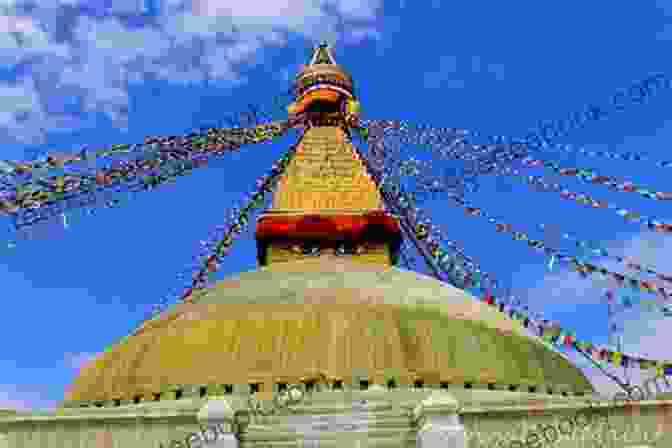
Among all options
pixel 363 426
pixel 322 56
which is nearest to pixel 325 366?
pixel 363 426

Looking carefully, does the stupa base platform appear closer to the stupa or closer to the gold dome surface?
the stupa

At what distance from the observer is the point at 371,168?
71.2 feet

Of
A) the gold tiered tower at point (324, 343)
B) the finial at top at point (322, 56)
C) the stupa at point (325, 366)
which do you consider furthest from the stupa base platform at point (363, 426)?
→ the finial at top at point (322, 56)

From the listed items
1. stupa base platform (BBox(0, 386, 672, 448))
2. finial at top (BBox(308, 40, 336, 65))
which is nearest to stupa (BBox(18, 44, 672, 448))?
stupa base platform (BBox(0, 386, 672, 448))

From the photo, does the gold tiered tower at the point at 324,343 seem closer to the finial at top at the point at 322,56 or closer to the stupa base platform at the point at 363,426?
the stupa base platform at the point at 363,426

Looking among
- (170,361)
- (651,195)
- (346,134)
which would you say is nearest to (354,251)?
(346,134)

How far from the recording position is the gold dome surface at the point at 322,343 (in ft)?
44.9

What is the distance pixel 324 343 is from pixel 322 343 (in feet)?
0.11

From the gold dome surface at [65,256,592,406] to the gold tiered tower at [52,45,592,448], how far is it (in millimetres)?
21

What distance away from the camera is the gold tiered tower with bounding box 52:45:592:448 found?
1360 centimetres

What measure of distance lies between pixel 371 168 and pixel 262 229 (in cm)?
328

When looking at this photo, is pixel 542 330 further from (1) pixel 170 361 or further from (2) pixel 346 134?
(2) pixel 346 134

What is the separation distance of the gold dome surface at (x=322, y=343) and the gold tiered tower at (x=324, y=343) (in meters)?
0.02

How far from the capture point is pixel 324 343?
14.0 meters
